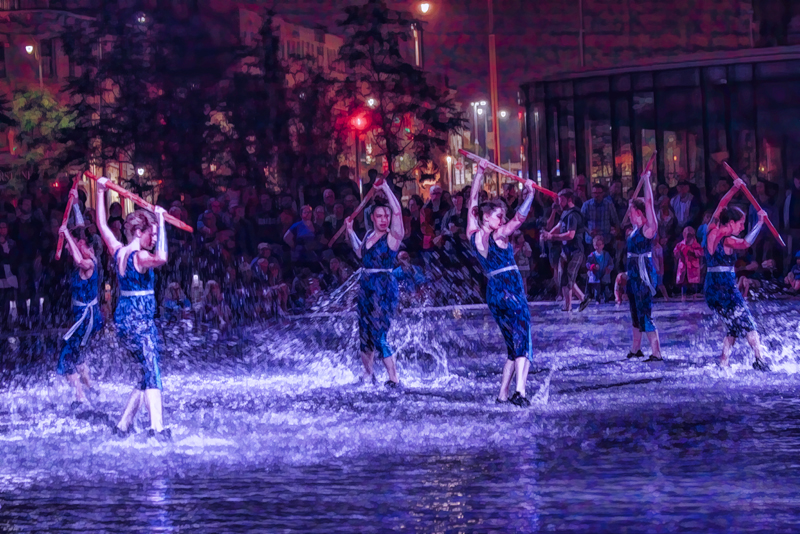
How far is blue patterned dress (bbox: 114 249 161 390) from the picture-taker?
10.1 metres

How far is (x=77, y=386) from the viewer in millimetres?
12875

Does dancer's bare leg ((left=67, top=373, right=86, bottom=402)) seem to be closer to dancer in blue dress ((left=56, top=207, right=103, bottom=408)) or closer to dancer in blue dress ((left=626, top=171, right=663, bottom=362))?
dancer in blue dress ((left=56, top=207, right=103, bottom=408))

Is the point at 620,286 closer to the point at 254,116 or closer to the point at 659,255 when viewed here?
the point at 659,255

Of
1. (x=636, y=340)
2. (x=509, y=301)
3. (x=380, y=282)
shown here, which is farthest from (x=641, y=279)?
(x=509, y=301)

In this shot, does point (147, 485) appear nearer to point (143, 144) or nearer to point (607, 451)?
point (607, 451)

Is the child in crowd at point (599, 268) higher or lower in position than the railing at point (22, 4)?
lower

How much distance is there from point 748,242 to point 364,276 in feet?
12.1

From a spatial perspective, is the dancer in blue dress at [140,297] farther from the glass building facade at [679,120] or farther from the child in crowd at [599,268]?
the glass building facade at [679,120]

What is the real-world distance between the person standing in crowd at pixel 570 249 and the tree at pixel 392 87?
5364mm

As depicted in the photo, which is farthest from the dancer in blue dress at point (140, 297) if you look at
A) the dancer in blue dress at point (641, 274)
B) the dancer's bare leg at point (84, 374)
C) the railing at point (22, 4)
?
the railing at point (22, 4)

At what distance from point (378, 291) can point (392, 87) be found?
48.4 ft

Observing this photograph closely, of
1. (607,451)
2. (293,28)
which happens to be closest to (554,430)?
(607,451)

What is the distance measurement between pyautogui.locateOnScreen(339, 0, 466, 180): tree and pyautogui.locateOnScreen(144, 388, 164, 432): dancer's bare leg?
16116 millimetres

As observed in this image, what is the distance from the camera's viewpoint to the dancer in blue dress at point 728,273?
44.0 feet
